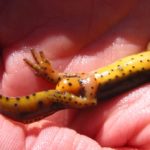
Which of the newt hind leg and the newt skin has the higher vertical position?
the newt hind leg

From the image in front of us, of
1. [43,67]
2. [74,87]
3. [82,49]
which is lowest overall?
[74,87]

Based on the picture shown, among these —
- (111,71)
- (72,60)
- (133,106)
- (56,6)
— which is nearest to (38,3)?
(56,6)

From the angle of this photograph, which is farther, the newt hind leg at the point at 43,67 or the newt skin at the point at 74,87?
the newt hind leg at the point at 43,67

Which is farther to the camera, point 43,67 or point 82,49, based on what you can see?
point 82,49

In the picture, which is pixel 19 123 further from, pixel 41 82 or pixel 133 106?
pixel 133 106

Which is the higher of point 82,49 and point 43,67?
point 82,49

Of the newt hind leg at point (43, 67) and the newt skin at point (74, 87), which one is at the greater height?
the newt hind leg at point (43, 67)
